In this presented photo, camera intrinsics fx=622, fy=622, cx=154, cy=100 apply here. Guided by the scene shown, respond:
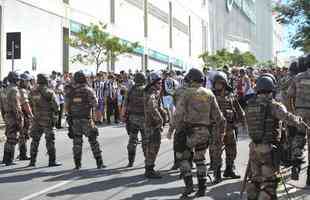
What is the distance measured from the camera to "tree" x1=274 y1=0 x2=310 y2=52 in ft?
87.2

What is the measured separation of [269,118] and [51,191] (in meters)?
Result: 4.03

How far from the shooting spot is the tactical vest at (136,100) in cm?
1184

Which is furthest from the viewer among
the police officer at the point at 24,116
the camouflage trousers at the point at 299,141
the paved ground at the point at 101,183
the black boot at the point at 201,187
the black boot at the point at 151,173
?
the police officer at the point at 24,116

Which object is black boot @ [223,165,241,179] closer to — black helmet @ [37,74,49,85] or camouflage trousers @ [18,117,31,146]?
black helmet @ [37,74,49,85]

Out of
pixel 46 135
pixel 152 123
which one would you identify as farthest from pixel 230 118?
pixel 46 135

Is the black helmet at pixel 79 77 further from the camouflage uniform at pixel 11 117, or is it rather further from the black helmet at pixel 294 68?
the black helmet at pixel 294 68

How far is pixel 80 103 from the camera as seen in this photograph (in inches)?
462

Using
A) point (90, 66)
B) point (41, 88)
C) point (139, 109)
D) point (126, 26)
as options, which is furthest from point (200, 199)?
point (126, 26)

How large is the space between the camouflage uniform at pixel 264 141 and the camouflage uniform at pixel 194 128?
1.53m

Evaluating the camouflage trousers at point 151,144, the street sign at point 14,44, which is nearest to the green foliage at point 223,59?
the street sign at point 14,44

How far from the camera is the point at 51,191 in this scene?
9742 mm

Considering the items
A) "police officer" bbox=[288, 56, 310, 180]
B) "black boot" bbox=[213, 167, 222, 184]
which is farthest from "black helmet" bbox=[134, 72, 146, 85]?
"police officer" bbox=[288, 56, 310, 180]

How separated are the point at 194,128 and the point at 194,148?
11.6 inches

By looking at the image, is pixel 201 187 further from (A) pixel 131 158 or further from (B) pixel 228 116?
(A) pixel 131 158
